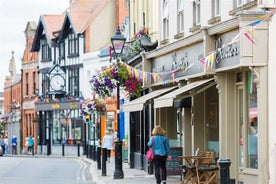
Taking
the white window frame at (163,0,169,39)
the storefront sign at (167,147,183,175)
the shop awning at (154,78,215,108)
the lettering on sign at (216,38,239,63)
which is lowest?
the storefront sign at (167,147,183,175)

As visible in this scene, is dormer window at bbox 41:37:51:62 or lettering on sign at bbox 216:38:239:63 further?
dormer window at bbox 41:37:51:62

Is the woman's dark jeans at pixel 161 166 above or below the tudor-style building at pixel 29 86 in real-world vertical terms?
below

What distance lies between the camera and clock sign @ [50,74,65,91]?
6631 centimetres

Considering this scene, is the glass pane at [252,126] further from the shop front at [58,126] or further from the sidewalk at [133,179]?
the shop front at [58,126]

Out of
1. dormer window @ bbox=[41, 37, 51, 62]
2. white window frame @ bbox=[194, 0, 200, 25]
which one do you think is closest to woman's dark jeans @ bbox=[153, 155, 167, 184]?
white window frame @ bbox=[194, 0, 200, 25]

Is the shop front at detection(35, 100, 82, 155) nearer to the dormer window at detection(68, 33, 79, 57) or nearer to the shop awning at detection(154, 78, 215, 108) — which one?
the dormer window at detection(68, 33, 79, 57)

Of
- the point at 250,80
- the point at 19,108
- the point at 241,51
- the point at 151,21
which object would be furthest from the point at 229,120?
the point at 19,108

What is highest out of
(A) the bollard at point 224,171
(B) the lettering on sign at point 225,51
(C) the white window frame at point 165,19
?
(C) the white window frame at point 165,19

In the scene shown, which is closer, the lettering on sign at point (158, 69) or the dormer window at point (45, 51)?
the lettering on sign at point (158, 69)

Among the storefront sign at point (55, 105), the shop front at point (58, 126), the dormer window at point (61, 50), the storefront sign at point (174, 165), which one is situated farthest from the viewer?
the dormer window at point (61, 50)

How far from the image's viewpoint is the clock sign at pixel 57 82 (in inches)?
2611

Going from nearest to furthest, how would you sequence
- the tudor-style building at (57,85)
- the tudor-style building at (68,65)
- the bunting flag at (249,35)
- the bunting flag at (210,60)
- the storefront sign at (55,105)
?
the bunting flag at (249,35) < the bunting flag at (210,60) < the tudor-style building at (68,65) < the storefront sign at (55,105) < the tudor-style building at (57,85)

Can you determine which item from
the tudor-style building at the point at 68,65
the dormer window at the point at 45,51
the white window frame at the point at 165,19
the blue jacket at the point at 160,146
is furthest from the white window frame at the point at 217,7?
the dormer window at the point at 45,51

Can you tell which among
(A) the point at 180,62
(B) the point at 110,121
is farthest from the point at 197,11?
(B) the point at 110,121
